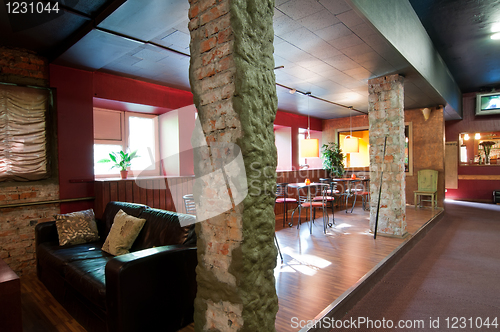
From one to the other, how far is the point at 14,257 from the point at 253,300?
3428 millimetres

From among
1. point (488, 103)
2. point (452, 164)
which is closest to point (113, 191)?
point (488, 103)

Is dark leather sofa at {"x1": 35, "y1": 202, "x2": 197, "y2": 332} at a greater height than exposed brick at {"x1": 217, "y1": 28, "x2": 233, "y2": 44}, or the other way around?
exposed brick at {"x1": 217, "y1": 28, "x2": 233, "y2": 44}

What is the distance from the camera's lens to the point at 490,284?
10.0ft

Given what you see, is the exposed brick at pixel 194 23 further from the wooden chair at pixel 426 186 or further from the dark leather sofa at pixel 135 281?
the wooden chair at pixel 426 186

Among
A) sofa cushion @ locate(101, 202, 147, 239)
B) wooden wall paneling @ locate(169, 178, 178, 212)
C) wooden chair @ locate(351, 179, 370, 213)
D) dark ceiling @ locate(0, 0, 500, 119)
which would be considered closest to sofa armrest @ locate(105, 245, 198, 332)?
sofa cushion @ locate(101, 202, 147, 239)

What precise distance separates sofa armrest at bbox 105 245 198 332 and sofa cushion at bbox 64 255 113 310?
160 millimetres

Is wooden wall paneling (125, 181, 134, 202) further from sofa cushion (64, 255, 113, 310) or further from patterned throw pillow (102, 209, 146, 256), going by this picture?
sofa cushion (64, 255, 113, 310)

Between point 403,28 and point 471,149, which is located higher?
point 403,28

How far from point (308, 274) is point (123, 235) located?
1.99 metres

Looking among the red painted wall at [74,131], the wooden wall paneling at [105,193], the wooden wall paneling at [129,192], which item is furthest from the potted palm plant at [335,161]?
the red painted wall at [74,131]

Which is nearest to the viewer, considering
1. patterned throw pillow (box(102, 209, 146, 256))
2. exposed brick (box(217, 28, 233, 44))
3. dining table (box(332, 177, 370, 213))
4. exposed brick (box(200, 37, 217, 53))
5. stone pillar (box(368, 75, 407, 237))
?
exposed brick (box(217, 28, 233, 44))

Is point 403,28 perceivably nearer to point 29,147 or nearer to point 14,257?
point 29,147

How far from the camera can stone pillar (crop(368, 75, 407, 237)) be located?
Result: 442 cm

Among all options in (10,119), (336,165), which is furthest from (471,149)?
(10,119)
